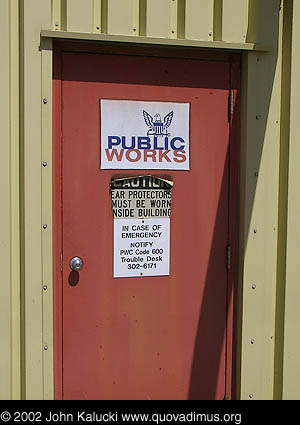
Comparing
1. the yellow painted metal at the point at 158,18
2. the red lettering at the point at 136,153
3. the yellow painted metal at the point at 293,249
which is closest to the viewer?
the yellow painted metal at the point at 158,18

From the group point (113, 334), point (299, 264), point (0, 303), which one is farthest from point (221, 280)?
point (0, 303)

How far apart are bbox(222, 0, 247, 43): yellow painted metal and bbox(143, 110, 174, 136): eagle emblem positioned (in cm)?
55

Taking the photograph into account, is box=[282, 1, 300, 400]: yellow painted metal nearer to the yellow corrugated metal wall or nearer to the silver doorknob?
the yellow corrugated metal wall

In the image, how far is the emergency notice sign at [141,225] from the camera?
3195mm

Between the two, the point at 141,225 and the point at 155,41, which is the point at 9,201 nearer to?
the point at 141,225

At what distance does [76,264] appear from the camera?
313cm

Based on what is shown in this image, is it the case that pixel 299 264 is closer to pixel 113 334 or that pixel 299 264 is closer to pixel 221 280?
pixel 221 280

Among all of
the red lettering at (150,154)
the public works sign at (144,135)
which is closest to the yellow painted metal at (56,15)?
the public works sign at (144,135)

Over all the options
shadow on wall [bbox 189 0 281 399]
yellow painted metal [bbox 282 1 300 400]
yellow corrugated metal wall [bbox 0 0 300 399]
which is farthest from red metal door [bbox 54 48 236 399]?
yellow painted metal [bbox 282 1 300 400]

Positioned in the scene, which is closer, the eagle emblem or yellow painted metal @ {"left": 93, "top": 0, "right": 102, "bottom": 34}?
yellow painted metal @ {"left": 93, "top": 0, "right": 102, "bottom": 34}

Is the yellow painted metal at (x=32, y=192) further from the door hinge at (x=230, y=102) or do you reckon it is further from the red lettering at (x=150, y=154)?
the door hinge at (x=230, y=102)

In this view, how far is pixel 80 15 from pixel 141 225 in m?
1.20

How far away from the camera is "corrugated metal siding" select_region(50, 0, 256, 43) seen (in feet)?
9.87

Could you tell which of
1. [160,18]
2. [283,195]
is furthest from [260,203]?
[160,18]
